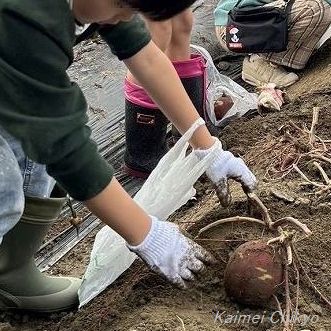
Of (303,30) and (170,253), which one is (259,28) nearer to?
(303,30)

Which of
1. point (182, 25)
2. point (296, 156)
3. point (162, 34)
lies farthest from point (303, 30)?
point (296, 156)

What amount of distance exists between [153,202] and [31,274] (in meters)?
0.38

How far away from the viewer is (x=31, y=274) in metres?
1.94

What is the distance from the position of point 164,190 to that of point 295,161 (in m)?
0.65

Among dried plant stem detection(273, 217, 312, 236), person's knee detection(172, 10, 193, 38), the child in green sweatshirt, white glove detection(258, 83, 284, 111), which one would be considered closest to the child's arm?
the child in green sweatshirt

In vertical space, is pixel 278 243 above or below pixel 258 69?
above

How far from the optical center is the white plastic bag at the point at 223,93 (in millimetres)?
2891

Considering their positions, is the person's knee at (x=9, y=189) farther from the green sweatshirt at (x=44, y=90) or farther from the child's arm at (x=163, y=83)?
the child's arm at (x=163, y=83)

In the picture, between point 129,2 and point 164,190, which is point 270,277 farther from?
point 129,2

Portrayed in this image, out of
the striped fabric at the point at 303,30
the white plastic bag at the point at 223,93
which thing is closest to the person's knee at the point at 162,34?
the white plastic bag at the point at 223,93

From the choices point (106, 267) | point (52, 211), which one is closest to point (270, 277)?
point (106, 267)

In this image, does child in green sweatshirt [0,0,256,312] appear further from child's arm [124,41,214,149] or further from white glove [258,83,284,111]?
white glove [258,83,284,111]

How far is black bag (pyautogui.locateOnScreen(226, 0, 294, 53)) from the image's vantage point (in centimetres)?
329

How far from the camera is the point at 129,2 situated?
1.29 meters
